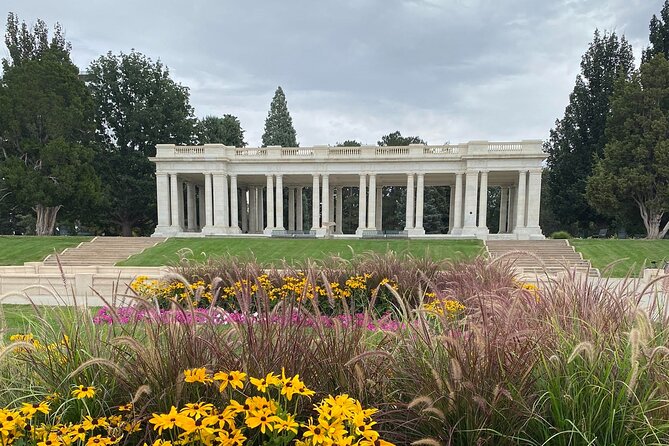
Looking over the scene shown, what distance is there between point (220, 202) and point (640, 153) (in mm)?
38898

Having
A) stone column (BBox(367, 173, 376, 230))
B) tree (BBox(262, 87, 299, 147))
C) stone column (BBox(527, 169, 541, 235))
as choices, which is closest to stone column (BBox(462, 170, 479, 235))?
stone column (BBox(527, 169, 541, 235))

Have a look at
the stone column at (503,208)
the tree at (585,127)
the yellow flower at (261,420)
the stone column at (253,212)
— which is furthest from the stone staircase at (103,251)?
the tree at (585,127)

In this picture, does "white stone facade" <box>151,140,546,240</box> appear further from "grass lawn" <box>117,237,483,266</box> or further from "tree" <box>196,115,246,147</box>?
"tree" <box>196,115,246,147</box>

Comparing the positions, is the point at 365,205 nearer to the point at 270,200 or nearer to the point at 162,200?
the point at 270,200

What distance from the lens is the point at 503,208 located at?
46594 millimetres

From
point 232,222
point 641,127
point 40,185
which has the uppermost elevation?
point 641,127

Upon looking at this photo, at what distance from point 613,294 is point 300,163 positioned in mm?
37324

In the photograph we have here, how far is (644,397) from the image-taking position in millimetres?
2500

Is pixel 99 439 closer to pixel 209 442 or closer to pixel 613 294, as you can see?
pixel 209 442

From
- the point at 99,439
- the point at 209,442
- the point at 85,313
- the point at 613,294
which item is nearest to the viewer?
the point at 209,442

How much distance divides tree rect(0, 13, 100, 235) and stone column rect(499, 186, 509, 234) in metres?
43.0

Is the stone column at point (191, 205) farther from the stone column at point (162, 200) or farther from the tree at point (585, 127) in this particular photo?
the tree at point (585, 127)

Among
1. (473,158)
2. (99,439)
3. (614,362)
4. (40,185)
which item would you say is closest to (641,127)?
(473,158)

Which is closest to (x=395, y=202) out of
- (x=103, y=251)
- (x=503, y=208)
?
(x=503, y=208)
